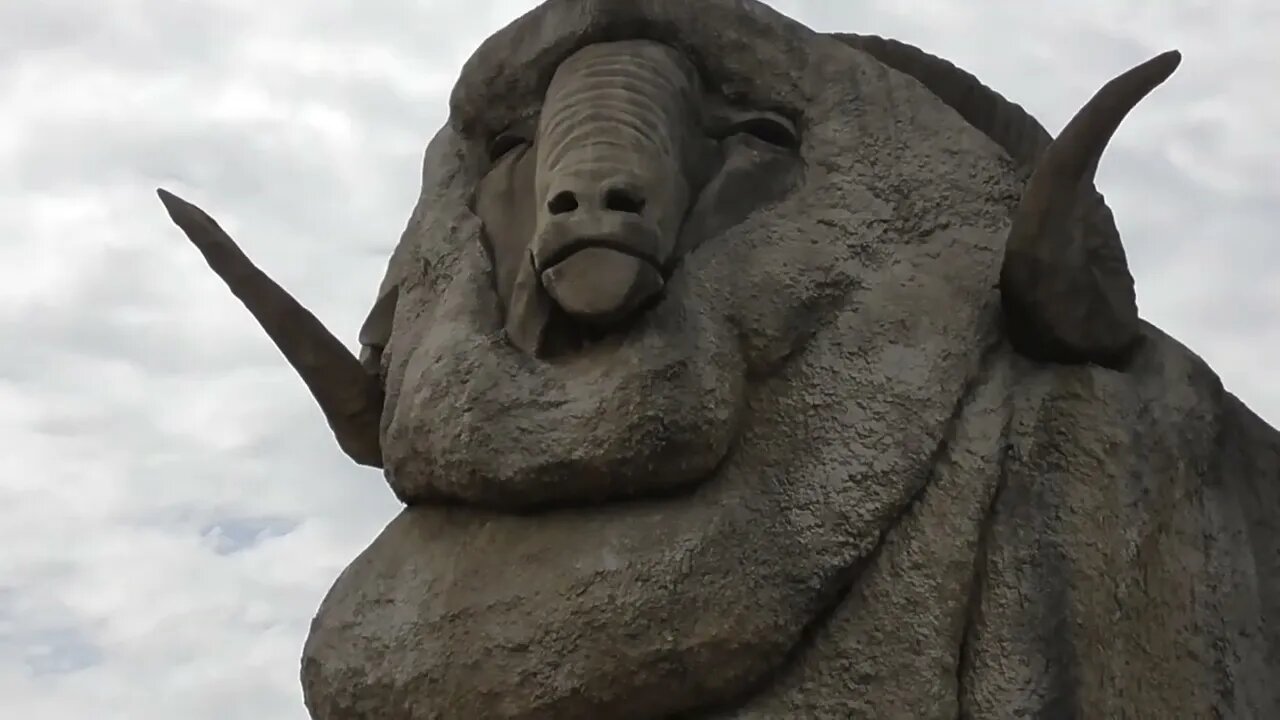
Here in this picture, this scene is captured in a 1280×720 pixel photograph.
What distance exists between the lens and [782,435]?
179 centimetres

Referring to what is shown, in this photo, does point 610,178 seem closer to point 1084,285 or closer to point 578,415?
point 578,415

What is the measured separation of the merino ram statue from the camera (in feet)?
5.42

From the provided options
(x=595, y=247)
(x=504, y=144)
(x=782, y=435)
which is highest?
(x=504, y=144)

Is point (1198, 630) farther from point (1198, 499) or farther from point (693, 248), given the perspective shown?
point (693, 248)

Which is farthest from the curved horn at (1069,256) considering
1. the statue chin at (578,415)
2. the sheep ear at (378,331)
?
the sheep ear at (378,331)

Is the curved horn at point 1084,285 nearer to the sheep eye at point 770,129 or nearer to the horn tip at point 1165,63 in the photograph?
the horn tip at point 1165,63

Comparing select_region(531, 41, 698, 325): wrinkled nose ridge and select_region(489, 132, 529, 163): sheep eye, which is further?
select_region(489, 132, 529, 163): sheep eye

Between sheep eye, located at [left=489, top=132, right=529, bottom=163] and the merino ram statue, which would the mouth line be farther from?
sheep eye, located at [left=489, top=132, right=529, bottom=163]

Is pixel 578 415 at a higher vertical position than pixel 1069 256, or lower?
lower

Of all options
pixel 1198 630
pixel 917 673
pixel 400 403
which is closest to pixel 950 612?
pixel 917 673

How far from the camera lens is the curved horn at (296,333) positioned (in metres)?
2.06

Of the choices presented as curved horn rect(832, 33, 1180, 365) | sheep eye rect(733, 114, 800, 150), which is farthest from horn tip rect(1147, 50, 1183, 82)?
sheep eye rect(733, 114, 800, 150)

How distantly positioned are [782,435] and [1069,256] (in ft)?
1.41

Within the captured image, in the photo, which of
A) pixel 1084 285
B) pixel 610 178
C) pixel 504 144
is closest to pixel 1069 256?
pixel 1084 285
